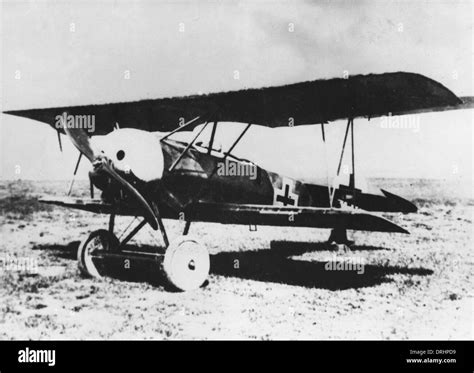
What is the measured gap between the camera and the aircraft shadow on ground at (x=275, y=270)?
632 centimetres

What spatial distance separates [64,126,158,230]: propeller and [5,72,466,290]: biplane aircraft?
1 centimetres

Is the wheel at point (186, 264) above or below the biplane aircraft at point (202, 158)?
below

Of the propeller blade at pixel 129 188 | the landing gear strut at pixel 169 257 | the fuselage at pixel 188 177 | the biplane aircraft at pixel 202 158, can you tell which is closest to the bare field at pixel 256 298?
the landing gear strut at pixel 169 257

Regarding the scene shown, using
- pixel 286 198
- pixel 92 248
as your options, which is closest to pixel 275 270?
pixel 286 198

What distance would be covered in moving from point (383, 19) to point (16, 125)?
5796 millimetres

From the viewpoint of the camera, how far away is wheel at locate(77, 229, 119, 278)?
20.9 feet

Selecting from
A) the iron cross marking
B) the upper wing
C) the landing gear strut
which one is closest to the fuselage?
the iron cross marking

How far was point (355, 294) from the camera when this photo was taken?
19.2 feet

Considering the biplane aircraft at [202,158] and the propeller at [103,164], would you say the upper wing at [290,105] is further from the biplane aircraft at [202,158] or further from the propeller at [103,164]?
the propeller at [103,164]

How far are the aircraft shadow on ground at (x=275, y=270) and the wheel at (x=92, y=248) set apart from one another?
0.64ft

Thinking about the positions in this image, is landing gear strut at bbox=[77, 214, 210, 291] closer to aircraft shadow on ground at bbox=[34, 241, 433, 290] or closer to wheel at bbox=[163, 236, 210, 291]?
wheel at bbox=[163, 236, 210, 291]

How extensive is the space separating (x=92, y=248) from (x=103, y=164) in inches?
59.8
